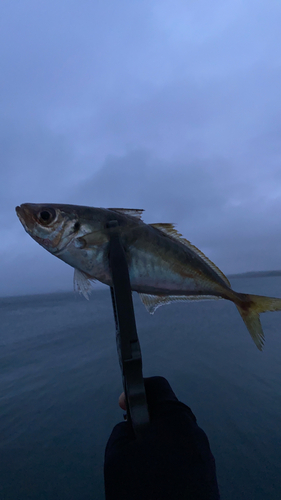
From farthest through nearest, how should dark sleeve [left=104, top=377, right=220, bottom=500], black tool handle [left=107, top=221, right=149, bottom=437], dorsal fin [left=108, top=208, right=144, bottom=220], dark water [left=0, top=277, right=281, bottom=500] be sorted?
1. dark water [left=0, top=277, right=281, bottom=500]
2. dorsal fin [left=108, top=208, right=144, bottom=220]
3. black tool handle [left=107, top=221, right=149, bottom=437]
4. dark sleeve [left=104, top=377, right=220, bottom=500]

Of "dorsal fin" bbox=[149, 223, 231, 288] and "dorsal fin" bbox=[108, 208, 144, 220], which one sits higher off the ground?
"dorsal fin" bbox=[108, 208, 144, 220]

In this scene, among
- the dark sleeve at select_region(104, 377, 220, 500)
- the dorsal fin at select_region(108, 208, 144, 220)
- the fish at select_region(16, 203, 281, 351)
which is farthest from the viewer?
the dorsal fin at select_region(108, 208, 144, 220)

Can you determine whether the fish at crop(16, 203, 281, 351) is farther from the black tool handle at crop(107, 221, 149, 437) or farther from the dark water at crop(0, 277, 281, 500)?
the dark water at crop(0, 277, 281, 500)

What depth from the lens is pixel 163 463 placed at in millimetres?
1592

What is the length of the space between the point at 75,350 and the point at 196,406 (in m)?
10.7

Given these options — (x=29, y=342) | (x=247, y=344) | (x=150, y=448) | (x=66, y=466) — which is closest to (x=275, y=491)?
(x=66, y=466)

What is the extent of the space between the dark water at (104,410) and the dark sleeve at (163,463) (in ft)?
19.0

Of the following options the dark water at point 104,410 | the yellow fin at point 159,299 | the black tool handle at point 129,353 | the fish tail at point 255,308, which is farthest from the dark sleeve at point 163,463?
the dark water at point 104,410

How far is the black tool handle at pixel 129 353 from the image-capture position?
1787 millimetres

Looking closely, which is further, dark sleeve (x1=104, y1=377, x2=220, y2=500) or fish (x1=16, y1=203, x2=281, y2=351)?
fish (x1=16, y1=203, x2=281, y2=351)

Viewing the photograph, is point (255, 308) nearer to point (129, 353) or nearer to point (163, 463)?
point (129, 353)

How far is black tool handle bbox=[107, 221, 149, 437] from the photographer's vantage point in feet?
5.86

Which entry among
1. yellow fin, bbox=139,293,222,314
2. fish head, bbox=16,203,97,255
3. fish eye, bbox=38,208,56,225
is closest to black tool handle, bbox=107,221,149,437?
fish head, bbox=16,203,97,255

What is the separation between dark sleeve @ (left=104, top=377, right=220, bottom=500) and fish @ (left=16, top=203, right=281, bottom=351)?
1253mm
